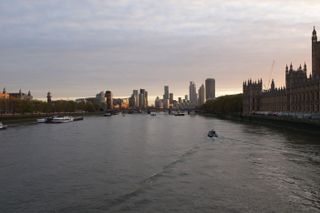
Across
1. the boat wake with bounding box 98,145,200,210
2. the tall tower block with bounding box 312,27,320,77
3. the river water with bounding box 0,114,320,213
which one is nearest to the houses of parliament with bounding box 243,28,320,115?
the tall tower block with bounding box 312,27,320,77

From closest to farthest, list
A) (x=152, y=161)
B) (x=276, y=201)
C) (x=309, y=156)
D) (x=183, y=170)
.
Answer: (x=276, y=201) → (x=183, y=170) → (x=152, y=161) → (x=309, y=156)

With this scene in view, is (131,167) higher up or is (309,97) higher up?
(309,97)

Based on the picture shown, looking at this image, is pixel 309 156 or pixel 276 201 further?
pixel 309 156

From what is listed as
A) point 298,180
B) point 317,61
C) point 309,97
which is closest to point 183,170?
point 298,180

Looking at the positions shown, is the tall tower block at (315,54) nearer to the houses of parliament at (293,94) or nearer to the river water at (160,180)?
the houses of parliament at (293,94)

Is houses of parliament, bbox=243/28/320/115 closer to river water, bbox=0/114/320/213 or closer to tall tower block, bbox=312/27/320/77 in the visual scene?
tall tower block, bbox=312/27/320/77

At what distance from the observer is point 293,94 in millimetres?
129875

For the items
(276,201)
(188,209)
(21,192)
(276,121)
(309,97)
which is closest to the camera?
(188,209)

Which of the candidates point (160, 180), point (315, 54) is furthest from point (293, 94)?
point (160, 180)

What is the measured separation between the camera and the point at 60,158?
42.8m

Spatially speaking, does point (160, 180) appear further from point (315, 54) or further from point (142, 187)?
point (315, 54)

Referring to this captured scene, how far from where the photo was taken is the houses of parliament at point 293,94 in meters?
112

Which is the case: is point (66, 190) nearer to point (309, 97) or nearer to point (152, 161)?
point (152, 161)

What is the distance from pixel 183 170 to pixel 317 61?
129 metres
